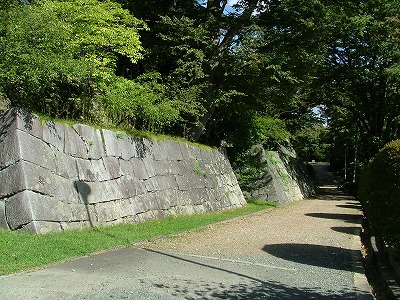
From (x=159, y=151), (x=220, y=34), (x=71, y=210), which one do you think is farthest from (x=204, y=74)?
(x=71, y=210)

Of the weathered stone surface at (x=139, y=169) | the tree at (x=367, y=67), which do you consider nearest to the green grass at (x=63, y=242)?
the weathered stone surface at (x=139, y=169)

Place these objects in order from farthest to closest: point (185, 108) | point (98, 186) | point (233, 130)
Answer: point (233, 130)
point (185, 108)
point (98, 186)

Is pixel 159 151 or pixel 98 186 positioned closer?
pixel 98 186

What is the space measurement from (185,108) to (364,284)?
10031mm

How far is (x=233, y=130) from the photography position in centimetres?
2223

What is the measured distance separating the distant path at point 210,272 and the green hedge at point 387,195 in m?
0.90

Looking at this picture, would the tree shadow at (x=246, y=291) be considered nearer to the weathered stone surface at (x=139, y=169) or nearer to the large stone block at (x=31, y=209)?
the large stone block at (x=31, y=209)

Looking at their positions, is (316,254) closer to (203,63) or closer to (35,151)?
(35,151)

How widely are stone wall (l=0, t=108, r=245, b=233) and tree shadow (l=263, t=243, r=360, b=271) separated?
409 cm

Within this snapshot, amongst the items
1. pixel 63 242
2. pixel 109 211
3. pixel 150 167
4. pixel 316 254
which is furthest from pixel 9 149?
pixel 316 254

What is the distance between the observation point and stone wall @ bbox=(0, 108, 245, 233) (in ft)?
27.5

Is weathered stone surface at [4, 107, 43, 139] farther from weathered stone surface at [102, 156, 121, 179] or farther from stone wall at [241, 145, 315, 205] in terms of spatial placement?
stone wall at [241, 145, 315, 205]

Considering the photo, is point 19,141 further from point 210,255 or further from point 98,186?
point 210,255

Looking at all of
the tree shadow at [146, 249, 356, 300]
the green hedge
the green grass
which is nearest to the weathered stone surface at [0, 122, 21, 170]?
the green grass
